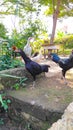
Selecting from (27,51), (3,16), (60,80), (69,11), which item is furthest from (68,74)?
(69,11)

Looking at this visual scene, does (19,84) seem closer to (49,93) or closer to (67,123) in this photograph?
(49,93)

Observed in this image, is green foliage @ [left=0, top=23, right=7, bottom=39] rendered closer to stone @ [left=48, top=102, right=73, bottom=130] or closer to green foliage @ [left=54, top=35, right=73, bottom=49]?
stone @ [left=48, top=102, right=73, bottom=130]

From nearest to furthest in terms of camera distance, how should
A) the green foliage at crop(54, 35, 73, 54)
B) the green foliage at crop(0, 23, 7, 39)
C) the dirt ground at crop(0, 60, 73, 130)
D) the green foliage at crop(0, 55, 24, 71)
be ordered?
the dirt ground at crop(0, 60, 73, 130)
the green foliage at crop(0, 55, 24, 71)
the green foliage at crop(0, 23, 7, 39)
the green foliage at crop(54, 35, 73, 54)

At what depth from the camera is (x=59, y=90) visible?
427cm

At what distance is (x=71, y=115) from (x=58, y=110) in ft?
2.97

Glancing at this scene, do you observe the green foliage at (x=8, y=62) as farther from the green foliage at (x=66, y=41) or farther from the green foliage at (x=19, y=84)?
the green foliage at (x=66, y=41)

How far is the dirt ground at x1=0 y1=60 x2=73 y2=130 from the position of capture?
3.78 m

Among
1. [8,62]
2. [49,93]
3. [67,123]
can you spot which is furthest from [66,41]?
[67,123]

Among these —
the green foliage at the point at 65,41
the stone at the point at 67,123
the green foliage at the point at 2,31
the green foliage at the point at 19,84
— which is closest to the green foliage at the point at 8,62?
the green foliage at the point at 19,84

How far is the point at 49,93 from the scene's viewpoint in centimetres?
415

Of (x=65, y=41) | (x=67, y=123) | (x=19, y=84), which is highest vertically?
(x=67, y=123)

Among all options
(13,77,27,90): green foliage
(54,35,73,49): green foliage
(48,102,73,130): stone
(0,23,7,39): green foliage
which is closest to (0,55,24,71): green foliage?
(13,77,27,90): green foliage

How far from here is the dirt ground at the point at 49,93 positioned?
149 inches

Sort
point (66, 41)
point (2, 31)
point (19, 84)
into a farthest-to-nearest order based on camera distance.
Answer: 1. point (66, 41)
2. point (2, 31)
3. point (19, 84)
